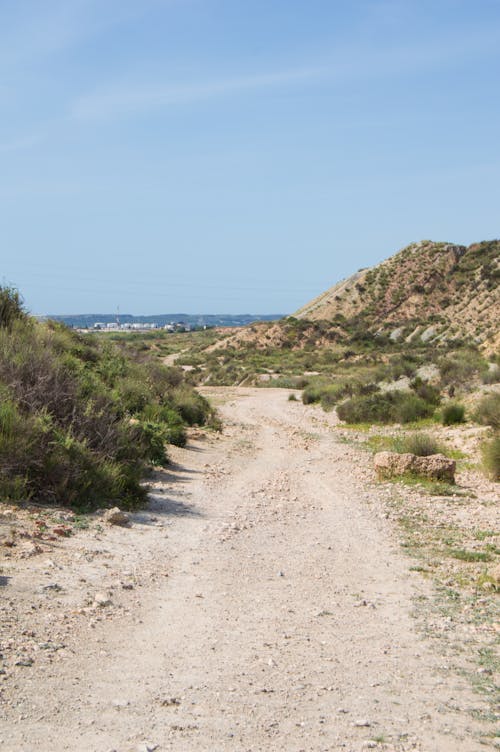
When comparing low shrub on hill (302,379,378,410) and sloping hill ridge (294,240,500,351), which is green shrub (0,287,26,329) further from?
sloping hill ridge (294,240,500,351)

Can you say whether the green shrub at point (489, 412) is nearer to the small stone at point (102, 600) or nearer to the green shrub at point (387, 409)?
the green shrub at point (387, 409)

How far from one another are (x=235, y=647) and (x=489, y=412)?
1631 cm

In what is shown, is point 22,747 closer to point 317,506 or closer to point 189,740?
point 189,740

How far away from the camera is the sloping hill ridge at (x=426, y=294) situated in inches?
2955

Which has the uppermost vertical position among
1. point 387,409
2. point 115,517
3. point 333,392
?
point 115,517

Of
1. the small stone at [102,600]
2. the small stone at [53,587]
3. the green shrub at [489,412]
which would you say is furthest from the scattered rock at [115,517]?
the green shrub at [489,412]

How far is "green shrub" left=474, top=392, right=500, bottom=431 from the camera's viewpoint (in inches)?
790

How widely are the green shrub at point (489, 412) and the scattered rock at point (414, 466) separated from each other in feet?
17.2

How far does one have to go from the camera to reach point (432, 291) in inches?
3465

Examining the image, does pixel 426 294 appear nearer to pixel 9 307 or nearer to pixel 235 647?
pixel 9 307

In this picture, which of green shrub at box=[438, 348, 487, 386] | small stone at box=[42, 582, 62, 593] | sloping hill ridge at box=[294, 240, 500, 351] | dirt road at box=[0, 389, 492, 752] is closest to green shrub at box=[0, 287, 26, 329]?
dirt road at box=[0, 389, 492, 752]

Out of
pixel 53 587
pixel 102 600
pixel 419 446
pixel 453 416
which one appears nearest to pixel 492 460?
pixel 419 446

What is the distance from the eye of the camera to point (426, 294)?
88000mm

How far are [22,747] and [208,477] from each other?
11.1 metres
